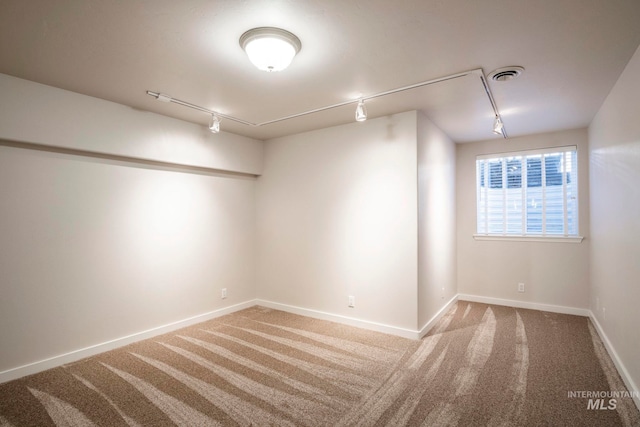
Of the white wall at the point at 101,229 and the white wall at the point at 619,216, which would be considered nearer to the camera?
the white wall at the point at 619,216

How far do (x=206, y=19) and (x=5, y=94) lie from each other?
208 centimetres

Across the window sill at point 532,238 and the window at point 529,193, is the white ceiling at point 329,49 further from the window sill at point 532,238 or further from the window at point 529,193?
the window sill at point 532,238

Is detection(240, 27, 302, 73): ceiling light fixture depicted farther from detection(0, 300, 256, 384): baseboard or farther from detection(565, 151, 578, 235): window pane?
detection(565, 151, 578, 235): window pane

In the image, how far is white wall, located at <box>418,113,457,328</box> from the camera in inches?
150

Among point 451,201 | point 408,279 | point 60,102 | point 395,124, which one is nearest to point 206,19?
point 60,102

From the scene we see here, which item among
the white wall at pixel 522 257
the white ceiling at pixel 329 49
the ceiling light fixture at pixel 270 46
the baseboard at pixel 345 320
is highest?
the white ceiling at pixel 329 49

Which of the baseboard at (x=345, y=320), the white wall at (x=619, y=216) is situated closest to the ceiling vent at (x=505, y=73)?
the white wall at (x=619, y=216)

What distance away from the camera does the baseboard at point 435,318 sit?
378cm

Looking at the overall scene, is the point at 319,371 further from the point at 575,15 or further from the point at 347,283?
the point at 575,15

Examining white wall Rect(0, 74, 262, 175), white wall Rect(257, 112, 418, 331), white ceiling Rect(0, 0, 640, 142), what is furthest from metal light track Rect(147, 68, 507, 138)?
Answer: white wall Rect(257, 112, 418, 331)

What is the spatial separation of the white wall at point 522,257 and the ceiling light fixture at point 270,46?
13.3 feet

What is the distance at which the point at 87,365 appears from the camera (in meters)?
3.05

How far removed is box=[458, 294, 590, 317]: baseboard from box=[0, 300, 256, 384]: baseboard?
150 inches

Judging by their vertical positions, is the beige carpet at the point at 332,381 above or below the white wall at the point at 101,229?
below
